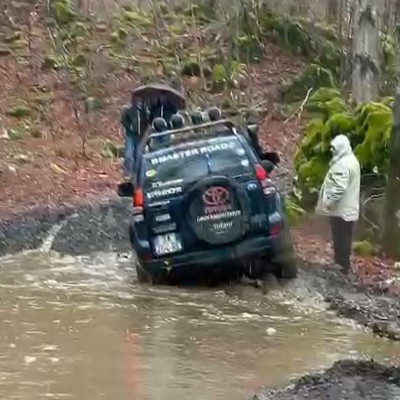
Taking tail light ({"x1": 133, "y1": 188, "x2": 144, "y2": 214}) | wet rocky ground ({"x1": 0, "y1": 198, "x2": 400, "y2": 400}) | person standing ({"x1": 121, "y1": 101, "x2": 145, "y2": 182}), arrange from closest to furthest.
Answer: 1. wet rocky ground ({"x1": 0, "y1": 198, "x2": 400, "y2": 400})
2. tail light ({"x1": 133, "y1": 188, "x2": 144, "y2": 214})
3. person standing ({"x1": 121, "y1": 101, "x2": 145, "y2": 182})

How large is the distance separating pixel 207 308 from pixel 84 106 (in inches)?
574

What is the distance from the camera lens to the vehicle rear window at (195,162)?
38.8 feet

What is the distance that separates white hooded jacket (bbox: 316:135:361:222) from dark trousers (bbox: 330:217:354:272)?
0.14 meters

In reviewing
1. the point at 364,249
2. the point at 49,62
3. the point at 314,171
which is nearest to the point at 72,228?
the point at 314,171

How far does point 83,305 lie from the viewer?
11.6 meters

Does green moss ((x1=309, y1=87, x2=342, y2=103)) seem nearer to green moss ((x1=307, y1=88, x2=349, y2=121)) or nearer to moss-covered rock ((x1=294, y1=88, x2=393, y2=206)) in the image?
green moss ((x1=307, y1=88, x2=349, y2=121))

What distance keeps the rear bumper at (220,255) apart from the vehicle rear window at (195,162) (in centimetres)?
78

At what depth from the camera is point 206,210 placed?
11.6 metres

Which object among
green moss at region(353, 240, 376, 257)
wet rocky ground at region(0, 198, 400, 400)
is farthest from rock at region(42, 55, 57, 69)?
green moss at region(353, 240, 376, 257)

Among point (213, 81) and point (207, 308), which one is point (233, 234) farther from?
point (213, 81)

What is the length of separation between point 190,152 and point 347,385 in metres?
4.95

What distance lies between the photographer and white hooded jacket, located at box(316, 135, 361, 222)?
12133 mm

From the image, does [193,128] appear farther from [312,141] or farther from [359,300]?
[312,141]

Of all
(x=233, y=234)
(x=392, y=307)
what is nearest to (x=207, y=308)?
(x=233, y=234)
